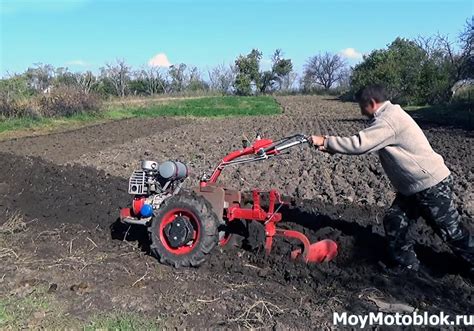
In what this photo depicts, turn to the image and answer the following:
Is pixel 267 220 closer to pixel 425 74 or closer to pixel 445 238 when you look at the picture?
pixel 445 238

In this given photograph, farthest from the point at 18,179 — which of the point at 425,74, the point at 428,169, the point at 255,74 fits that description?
the point at 255,74

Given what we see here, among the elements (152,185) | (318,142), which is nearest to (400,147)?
(318,142)

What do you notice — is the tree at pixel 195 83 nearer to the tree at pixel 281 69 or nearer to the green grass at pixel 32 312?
the tree at pixel 281 69

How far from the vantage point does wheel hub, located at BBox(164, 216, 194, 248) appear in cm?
554

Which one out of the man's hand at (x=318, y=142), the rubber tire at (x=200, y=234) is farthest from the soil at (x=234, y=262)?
the man's hand at (x=318, y=142)

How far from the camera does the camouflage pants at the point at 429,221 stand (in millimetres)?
5047

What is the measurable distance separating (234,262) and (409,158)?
190 cm

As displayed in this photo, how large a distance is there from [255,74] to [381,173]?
65.4 m

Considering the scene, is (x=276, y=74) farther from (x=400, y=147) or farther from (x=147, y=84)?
(x=400, y=147)

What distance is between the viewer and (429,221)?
520 centimetres

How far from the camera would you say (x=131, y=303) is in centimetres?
470

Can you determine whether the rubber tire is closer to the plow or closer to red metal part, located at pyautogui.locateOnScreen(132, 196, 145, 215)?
the plow

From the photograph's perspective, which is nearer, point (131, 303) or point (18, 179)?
point (131, 303)

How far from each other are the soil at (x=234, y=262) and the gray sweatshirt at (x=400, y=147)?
891 mm
